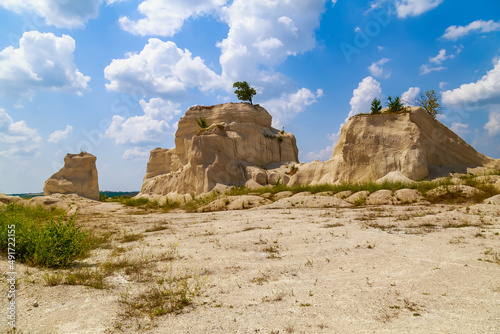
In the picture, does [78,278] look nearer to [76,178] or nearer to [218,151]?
[218,151]

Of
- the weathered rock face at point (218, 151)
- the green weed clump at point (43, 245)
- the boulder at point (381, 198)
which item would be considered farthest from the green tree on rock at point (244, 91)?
the green weed clump at point (43, 245)

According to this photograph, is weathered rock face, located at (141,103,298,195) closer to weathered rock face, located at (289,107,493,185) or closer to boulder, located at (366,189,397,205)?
weathered rock face, located at (289,107,493,185)

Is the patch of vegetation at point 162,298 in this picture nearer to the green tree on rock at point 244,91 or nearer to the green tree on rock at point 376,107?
the green tree on rock at point 376,107

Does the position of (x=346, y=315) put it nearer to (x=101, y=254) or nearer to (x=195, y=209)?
(x=101, y=254)

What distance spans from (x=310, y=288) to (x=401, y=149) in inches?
739

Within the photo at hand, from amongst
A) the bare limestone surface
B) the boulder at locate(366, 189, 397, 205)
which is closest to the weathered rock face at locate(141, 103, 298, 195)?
the bare limestone surface

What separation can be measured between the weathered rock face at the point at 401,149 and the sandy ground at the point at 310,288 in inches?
522

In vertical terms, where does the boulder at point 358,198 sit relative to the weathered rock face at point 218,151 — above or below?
below

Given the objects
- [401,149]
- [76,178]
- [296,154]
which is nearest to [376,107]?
[401,149]

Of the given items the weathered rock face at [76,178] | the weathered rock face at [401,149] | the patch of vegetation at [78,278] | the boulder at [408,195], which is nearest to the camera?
the patch of vegetation at [78,278]

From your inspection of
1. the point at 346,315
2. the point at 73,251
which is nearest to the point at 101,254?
the point at 73,251

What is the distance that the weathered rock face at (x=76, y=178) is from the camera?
34.6 metres

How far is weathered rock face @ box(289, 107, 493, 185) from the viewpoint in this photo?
19.1 m

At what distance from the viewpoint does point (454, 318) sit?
2854 millimetres
